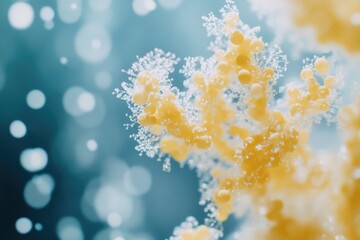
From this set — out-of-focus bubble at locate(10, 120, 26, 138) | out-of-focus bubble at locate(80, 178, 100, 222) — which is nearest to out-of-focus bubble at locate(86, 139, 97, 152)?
out-of-focus bubble at locate(80, 178, 100, 222)

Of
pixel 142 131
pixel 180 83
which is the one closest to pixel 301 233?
pixel 142 131

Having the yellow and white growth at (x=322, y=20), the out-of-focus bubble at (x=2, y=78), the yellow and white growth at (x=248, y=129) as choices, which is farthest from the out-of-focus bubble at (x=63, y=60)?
the yellow and white growth at (x=322, y=20)

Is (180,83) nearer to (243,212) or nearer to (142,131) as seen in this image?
(142,131)

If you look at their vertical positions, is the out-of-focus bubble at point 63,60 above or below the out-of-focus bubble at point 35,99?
above

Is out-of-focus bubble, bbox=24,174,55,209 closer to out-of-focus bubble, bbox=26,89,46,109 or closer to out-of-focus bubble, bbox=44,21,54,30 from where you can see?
out-of-focus bubble, bbox=26,89,46,109

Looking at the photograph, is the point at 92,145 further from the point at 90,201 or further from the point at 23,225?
the point at 23,225

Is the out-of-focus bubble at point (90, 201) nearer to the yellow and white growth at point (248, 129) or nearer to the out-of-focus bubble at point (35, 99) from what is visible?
the out-of-focus bubble at point (35, 99)
